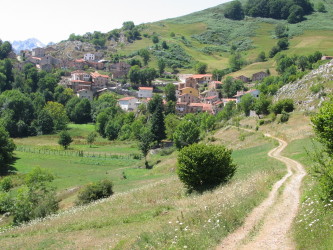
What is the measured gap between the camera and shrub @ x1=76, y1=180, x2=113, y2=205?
A: 33656 mm

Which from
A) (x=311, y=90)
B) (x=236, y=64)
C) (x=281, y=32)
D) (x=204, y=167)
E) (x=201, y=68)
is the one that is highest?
(x=281, y=32)

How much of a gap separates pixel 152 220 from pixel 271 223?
7.58 meters

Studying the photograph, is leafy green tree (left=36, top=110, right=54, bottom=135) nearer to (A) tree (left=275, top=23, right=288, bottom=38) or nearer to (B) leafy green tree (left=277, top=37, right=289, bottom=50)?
(B) leafy green tree (left=277, top=37, right=289, bottom=50)

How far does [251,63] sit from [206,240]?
496 feet

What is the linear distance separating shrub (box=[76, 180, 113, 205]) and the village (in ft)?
238

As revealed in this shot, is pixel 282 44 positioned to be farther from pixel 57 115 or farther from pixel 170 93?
pixel 57 115

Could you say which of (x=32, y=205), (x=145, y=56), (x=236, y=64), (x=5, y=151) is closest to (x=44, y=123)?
(x=5, y=151)

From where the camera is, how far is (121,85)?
14338 cm

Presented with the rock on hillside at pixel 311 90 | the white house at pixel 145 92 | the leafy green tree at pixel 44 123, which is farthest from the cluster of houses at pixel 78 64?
the rock on hillside at pixel 311 90

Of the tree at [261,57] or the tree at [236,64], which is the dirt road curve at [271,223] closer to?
the tree at [236,64]

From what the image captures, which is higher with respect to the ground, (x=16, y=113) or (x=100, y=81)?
(x=100, y=81)

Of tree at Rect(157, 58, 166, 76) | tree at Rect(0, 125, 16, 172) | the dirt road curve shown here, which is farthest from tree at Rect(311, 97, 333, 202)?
tree at Rect(157, 58, 166, 76)

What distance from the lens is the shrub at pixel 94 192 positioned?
1325 inches

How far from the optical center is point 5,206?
3612cm
